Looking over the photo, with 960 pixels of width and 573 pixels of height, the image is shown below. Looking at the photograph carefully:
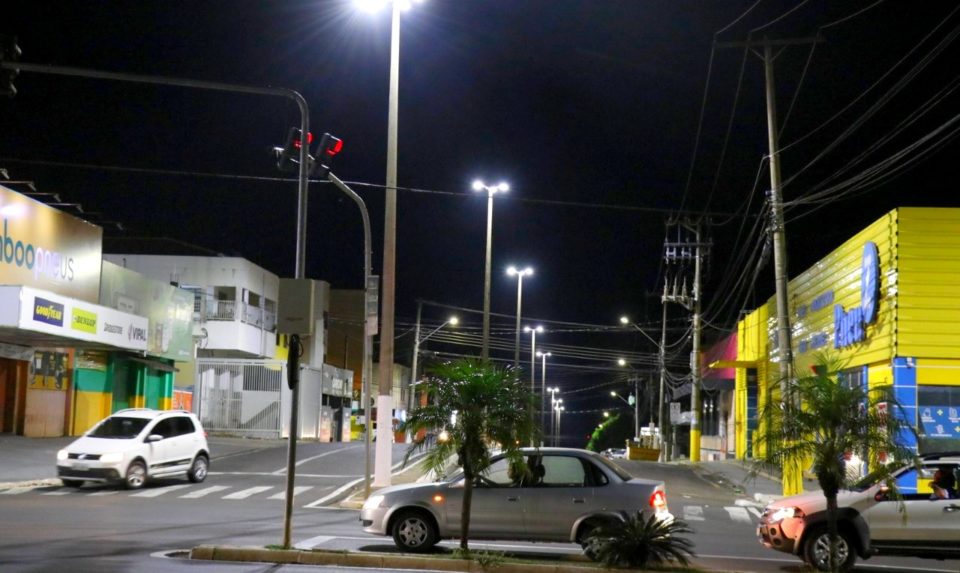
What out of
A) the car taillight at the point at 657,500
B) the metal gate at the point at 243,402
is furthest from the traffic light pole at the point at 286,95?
the metal gate at the point at 243,402

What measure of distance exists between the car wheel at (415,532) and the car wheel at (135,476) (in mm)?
11613

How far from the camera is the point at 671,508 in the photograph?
22.5 m

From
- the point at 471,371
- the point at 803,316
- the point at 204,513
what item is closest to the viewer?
the point at 471,371

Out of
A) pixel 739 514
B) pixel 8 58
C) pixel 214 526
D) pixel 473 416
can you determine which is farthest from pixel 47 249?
pixel 473 416

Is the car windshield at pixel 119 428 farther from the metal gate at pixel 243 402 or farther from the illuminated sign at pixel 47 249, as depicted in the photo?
the metal gate at pixel 243 402

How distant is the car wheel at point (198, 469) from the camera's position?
Answer: 25562 mm

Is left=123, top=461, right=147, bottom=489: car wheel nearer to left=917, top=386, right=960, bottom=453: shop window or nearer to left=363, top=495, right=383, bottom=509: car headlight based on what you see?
left=363, top=495, right=383, bottom=509: car headlight

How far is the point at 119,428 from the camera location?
79.8 feet

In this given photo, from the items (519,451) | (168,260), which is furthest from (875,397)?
(168,260)

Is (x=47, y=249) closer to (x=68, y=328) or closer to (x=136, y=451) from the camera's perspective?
(x=68, y=328)

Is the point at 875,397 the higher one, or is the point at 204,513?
the point at 875,397

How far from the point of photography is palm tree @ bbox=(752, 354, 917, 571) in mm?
11297

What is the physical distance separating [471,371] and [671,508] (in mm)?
11735

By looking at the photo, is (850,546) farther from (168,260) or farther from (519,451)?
(168,260)
